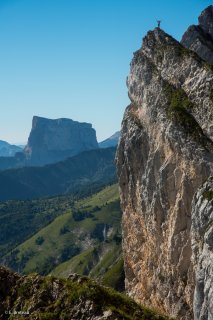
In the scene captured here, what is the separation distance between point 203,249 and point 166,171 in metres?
22.7

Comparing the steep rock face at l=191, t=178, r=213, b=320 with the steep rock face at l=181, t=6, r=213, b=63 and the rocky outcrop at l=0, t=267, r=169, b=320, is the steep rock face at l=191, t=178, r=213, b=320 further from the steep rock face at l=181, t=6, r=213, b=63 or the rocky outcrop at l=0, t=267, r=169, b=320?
the steep rock face at l=181, t=6, r=213, b=63

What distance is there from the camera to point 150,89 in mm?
83562

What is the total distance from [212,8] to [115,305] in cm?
9675

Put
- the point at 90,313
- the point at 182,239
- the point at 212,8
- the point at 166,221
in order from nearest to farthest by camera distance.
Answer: the point at 90,313
the point at 182,239
the point at 166,221
the point at 212,8

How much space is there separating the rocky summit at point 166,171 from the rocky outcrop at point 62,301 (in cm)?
1620

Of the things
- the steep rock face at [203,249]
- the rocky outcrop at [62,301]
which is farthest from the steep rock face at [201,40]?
the rocky outcrop at [62,301]

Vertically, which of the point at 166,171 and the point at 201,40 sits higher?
the point at 201,40

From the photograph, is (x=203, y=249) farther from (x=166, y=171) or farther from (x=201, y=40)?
(x=201, y=40)

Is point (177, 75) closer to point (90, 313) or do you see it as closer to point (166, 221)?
point (166, 221)

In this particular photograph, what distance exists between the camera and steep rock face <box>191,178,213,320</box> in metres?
46.1

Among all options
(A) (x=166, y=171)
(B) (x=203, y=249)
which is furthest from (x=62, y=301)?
(A) (x=166, y=171)

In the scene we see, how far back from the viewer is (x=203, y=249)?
51.1 m

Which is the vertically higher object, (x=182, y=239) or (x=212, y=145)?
(x=212, y=145)

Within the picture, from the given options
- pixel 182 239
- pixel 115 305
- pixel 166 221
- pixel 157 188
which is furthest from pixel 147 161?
pixel 115 305
